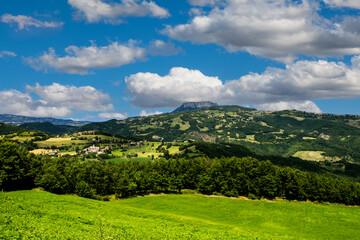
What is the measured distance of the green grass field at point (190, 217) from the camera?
3397cm

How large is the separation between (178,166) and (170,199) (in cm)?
2929

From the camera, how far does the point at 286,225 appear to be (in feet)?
209

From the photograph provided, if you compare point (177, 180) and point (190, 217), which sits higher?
point (190, 217)

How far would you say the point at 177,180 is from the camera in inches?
4267

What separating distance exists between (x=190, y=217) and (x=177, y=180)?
4659 cm

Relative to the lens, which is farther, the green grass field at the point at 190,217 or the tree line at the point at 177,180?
the tree line at the point at 177,180

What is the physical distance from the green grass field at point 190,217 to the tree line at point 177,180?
13.3 metres

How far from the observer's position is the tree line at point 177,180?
87062 mm

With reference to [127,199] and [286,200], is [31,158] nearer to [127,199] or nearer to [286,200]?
[127,199]

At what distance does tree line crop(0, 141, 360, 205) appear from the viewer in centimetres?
8706

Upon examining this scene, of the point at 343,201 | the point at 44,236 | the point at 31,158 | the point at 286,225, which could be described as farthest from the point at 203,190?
the point at 44,236

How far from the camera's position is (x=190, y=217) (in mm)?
62031

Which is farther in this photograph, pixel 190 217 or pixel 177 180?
pixel 177 180

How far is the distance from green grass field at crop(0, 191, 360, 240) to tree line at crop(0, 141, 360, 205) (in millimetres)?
13255
